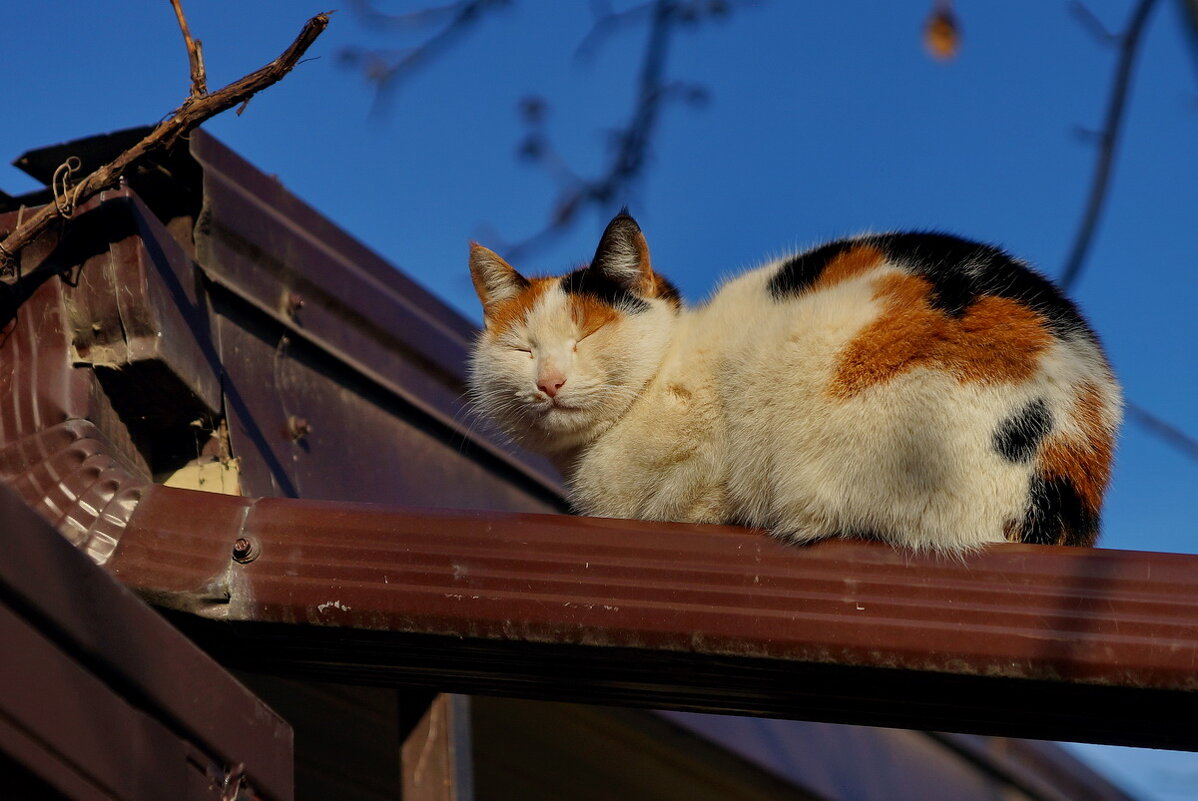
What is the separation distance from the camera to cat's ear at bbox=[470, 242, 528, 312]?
10.2ft

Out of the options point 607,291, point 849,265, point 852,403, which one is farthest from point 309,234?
point 852,403

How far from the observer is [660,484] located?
2.53 meters

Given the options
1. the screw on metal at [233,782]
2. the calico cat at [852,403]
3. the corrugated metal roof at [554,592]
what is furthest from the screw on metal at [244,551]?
the calico cat at [852,403]

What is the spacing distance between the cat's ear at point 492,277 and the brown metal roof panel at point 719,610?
1.09 m

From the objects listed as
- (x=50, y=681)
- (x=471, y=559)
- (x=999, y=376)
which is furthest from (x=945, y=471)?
(x=50, y=681)

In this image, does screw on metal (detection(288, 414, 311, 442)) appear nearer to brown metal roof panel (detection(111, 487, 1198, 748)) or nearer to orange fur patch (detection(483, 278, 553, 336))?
orange fur patch (detection(483, 278, 553, 336))

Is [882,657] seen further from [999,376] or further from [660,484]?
[660,484]

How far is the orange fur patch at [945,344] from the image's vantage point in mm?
2199

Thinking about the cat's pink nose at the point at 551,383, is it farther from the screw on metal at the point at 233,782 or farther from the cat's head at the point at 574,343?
the screw on metal at the point at 233,782

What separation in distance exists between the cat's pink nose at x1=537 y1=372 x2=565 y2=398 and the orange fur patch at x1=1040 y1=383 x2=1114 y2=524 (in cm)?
99

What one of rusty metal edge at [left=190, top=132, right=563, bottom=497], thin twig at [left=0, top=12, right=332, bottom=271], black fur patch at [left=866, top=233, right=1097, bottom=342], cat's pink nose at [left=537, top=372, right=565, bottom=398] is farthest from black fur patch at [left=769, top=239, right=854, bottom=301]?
thin twig at [left=0, top=12, right=332, bottom=271]

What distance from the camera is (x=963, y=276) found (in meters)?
2.37

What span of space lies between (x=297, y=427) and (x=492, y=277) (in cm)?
75

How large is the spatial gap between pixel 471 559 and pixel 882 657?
2.12 ft
